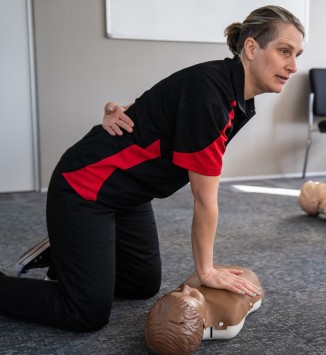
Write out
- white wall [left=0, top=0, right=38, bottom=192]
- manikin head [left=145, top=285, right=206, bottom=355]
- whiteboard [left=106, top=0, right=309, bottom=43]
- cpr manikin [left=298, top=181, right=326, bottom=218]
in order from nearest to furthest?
1. manikin head [left=145, top=285, right=206, bottom=355]
2. cpr manikin [left=298, top=181, right=326, bottom=218]
3. white wall [left=0, top=0, right=38, bottom=192]
4. whiteboard [left=106, top=0, right=309, bottom=43]

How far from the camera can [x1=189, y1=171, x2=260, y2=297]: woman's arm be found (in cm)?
124

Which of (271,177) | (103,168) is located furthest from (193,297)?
(271,177)

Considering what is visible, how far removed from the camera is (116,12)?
3371 millimetres

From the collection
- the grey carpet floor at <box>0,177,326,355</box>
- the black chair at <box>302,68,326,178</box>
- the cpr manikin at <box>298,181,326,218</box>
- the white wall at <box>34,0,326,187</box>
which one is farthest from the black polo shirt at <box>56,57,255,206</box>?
the black chair at <box>302,68,326,178</box>

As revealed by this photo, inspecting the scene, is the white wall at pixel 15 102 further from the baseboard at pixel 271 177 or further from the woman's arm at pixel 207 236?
the woman's arm at pixel 207 236

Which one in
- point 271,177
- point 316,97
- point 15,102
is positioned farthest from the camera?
point 271,177

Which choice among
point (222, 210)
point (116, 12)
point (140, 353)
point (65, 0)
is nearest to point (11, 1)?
point (65, 0)

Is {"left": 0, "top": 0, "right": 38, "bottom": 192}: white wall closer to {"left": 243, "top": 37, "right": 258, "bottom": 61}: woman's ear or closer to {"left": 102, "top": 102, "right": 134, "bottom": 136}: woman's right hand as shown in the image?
{"left": 102, "top": 102, "right": 134, "bottom": 136}: woman's right hand

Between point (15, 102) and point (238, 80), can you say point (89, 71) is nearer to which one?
point (15, 102)

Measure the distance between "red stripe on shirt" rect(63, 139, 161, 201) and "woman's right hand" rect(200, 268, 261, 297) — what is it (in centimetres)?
37

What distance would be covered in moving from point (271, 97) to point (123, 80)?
1240 millimetres

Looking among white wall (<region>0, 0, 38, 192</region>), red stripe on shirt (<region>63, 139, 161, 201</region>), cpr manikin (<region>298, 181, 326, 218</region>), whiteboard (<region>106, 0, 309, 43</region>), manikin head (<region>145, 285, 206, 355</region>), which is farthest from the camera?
whiteboard (<region>106, 0, 309, 43</region>)

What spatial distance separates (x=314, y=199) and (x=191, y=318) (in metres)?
1.68

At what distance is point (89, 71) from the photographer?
11.2ft
